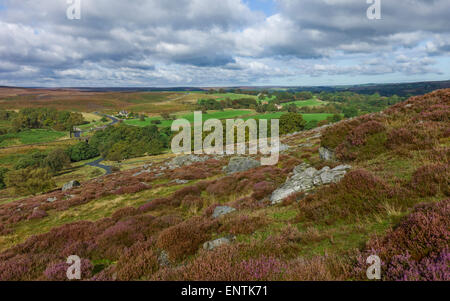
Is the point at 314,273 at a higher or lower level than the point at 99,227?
higher

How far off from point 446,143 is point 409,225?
8.84 metres

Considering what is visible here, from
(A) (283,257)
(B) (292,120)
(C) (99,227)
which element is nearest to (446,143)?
(A) (283,257)

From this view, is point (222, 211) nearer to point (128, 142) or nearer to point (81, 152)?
point (128, 142)

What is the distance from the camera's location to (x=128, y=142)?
128875 millimetres

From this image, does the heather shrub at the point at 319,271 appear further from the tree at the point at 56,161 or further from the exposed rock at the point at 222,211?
the tree at the point at 56,161

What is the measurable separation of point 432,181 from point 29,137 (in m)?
212

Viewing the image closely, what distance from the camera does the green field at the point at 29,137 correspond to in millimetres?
142950

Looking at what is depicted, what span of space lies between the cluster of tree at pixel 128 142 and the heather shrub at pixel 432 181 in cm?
12075

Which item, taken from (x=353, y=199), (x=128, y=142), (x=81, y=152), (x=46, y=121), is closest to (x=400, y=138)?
(x=353, y=199)

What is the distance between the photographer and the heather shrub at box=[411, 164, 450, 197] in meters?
5.48

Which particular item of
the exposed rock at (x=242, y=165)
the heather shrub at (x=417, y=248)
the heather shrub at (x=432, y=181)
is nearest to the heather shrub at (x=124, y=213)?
the heather shrub at (x=417, y=248)

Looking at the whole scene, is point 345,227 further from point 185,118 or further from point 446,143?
point 185,118

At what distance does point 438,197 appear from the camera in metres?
5.27

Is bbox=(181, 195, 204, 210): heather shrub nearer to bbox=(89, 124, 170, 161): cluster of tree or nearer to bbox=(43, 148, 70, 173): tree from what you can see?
bbox=(43, 148, 70, 173): tree
